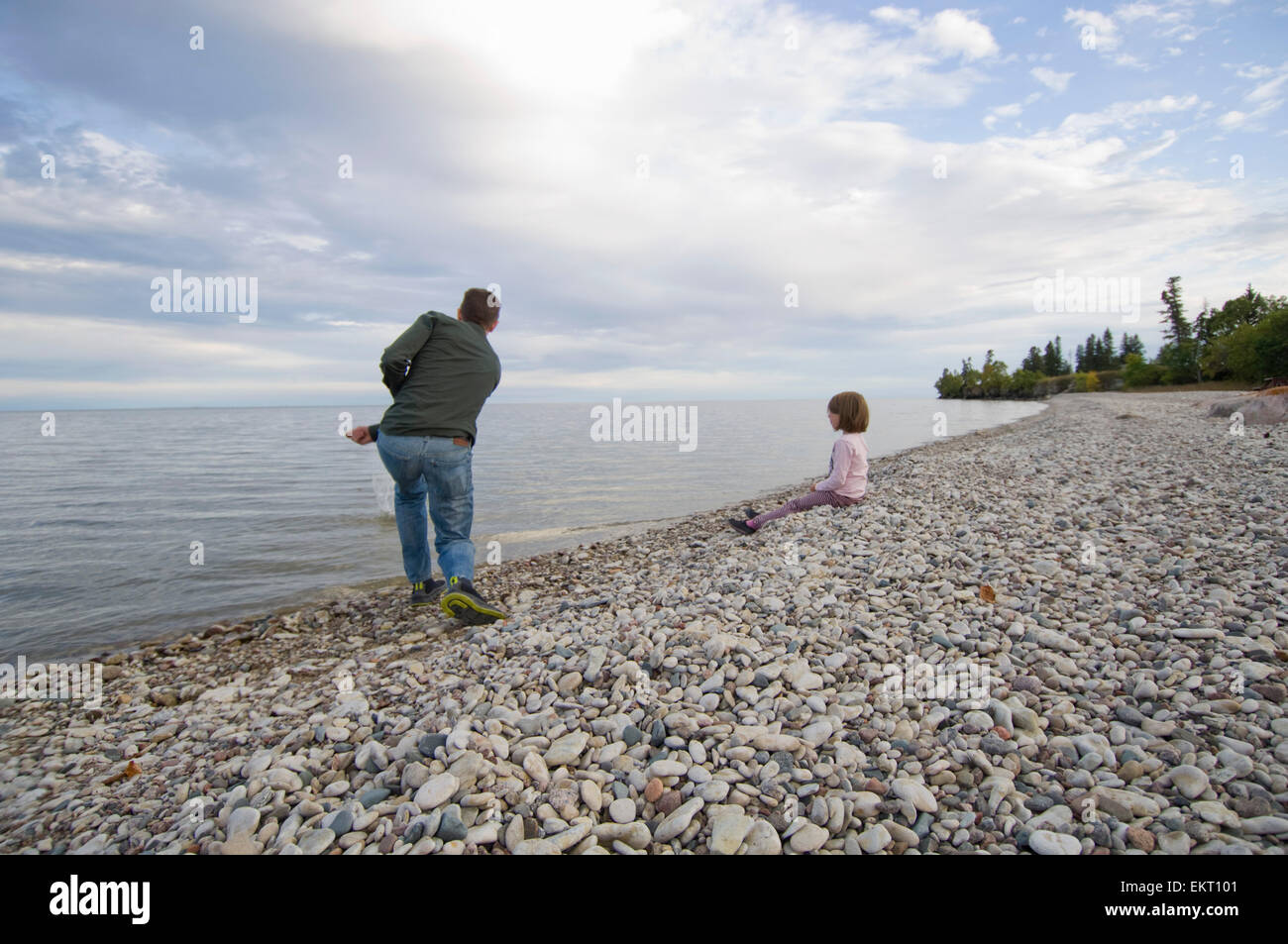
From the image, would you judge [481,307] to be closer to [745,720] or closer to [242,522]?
[745,720]

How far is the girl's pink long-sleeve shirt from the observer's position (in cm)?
1085

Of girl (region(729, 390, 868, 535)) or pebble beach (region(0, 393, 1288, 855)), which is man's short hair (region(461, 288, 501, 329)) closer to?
pebble beach (region(0, 393, 1288, 855))

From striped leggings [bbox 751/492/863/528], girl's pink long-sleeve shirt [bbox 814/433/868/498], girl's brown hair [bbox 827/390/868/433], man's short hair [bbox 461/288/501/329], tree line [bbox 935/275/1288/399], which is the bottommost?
striped leggings [bbox 751/492/863/528]

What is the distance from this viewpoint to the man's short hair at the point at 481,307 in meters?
6.69

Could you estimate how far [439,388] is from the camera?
630cm

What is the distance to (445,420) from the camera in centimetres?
634

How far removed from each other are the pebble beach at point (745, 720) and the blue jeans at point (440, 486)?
3.05 feet

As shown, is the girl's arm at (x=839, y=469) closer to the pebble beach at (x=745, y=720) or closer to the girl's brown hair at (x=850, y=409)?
the girl's brown hair at (x=850, y=409)

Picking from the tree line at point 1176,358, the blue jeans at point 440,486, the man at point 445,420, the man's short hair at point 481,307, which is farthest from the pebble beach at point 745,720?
the tree line at point 1176,358

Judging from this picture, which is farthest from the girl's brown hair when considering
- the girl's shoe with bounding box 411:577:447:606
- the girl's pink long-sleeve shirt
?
the girl's shoe with bounding box 411:577:447:606

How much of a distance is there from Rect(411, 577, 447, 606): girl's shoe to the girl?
5274 mm

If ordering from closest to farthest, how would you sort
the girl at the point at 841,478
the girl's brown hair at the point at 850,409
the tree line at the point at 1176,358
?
the girl's brown hair at the point at 850,409 → the girl at the point at 841,478 → the tree line at the point at 1176,358
